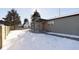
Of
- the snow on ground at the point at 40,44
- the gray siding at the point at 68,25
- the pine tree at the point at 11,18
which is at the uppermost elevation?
the pine tree at the point at 11,18

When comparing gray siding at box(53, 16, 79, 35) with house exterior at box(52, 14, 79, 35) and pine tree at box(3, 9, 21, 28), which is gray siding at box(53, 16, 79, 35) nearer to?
house exterior at box(52, 14, 79, 35)

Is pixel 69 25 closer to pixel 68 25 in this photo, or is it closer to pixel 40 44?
pixel 68 25

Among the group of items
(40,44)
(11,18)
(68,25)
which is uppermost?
(11,18)

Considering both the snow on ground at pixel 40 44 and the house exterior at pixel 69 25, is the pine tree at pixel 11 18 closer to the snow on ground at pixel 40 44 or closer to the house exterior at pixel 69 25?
the house exterior at pixel 69 25

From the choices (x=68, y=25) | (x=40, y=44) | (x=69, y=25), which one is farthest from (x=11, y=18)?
(x=40, y=44)

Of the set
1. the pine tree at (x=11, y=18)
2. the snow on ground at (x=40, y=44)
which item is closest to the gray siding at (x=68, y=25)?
the snow on ground at (x=40, y=44)

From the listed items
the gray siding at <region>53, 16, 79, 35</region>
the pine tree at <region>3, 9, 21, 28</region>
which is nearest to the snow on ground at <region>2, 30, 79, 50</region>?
the gray siding at <region>53, 16, 79, 35</region>

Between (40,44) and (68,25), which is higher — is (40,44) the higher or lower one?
the lower one

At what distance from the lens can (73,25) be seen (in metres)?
13.7
